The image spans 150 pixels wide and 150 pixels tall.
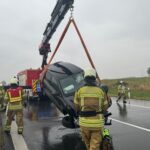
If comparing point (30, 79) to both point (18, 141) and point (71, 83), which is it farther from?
point (18, 141)

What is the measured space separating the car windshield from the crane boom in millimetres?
3741

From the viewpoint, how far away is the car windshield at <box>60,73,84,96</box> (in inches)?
550

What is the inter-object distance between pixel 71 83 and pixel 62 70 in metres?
1.04

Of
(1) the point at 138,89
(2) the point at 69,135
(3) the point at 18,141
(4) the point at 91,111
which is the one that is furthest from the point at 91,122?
(1) the point at 138,89

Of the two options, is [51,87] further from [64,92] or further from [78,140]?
[78,140]

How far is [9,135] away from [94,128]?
568cm

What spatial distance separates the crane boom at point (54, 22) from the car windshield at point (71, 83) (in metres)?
3.74

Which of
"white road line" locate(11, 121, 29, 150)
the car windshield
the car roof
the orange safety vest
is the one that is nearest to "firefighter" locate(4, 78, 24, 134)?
the orange safety vest

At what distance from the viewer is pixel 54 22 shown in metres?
22.0

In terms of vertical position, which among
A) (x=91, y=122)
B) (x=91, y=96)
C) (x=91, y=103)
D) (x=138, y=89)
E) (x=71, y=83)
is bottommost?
(x=91, y=122)

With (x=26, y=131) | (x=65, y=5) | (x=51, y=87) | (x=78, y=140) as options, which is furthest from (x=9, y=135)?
(x=65, y=5)

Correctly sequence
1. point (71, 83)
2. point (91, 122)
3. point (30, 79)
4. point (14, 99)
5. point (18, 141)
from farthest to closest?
point (30, 79) < point (71, 83) < point (14, 99) < point (18, 141) < point (91, 122)

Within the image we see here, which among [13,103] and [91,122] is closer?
[91,122]

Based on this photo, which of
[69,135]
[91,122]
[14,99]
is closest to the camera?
[91,122]
